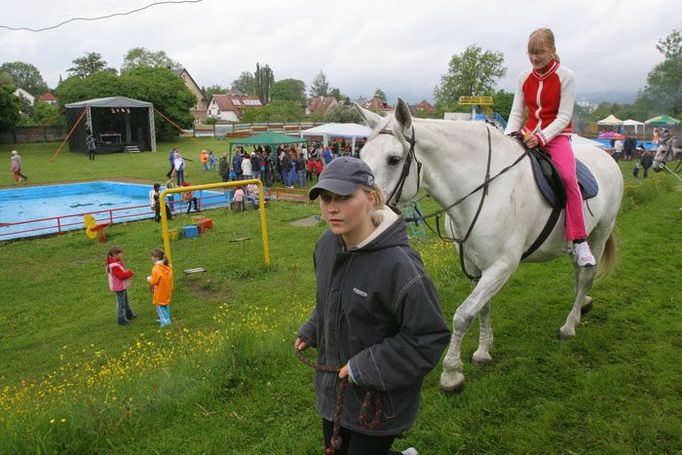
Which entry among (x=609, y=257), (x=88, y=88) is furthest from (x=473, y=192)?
(x=88, y=88)

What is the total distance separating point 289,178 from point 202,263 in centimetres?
1289

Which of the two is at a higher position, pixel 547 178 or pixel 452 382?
pixel 547 178

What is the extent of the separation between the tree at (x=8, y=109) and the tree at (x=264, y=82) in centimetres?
10114

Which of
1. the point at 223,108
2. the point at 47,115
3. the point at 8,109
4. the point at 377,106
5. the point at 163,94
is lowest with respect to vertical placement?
the point at 8,109

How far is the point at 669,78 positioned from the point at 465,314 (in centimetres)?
7918

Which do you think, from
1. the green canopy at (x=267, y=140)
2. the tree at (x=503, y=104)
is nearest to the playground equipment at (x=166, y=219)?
the green canopy at (x=267, y=140)

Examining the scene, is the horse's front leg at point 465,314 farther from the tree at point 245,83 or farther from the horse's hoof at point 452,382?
the tree at point 245,83

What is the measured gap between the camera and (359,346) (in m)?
2.42

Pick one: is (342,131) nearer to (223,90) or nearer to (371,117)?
(371,117)

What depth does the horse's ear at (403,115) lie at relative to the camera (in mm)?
3507

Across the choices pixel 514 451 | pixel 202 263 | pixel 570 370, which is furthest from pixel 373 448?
pixel 202 263

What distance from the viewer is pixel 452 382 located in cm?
434

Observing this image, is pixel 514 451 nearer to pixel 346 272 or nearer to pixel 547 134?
pixel 346 272

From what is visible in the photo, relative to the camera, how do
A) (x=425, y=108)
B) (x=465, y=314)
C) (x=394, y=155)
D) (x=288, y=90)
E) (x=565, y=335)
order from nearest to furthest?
(x=394, y=155)
(x=465, y=314)
(x=565, y=335)
(x=425, y=108)
(x=288, y=90)
